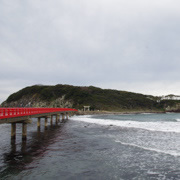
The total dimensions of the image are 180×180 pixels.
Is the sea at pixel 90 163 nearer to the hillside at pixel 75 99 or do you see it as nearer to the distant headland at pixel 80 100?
the hillside at pixel 75 99

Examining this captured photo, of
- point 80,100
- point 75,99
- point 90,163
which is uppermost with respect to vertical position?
point 75,99

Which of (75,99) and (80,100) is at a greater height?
(75,99)

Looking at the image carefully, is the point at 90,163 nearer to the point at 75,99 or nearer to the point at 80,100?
the point at 80,100

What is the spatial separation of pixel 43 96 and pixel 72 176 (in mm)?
178884

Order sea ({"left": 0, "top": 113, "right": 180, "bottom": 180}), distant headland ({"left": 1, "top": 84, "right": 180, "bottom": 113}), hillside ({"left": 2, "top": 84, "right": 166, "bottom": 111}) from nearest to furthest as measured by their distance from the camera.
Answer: sea ({"left": 0, "top": 113, "right": 180, "bottom": 180}) < hillside ({"left": 2, "top": 84, "right": 166, "bottom": 111}) < distant headland ({"left": 1, "top": 84, "right": 180, "bottom": 113})

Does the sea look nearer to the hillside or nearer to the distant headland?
the hillside

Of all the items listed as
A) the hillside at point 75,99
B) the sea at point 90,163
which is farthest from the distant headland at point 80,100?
the sea at point 90,163

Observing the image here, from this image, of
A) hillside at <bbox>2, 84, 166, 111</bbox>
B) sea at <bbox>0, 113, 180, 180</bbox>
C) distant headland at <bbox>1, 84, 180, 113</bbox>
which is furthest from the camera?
distant headland at <bbox>1, 84, 180, 113</bbox>

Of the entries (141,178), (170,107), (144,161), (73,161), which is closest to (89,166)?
(73,161)

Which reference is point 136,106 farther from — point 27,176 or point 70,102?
point 27,176

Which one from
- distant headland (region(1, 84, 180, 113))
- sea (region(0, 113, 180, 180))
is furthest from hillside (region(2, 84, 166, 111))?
sea (region(0, 113, 180, 180))

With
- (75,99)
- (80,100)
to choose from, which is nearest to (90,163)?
(80,100)

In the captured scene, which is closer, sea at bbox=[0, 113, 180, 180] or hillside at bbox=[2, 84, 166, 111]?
sea at bbox=[0, 113, 180, 180]

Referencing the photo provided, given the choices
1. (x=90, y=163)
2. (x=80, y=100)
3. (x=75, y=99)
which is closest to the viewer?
(x=90, y=163)
